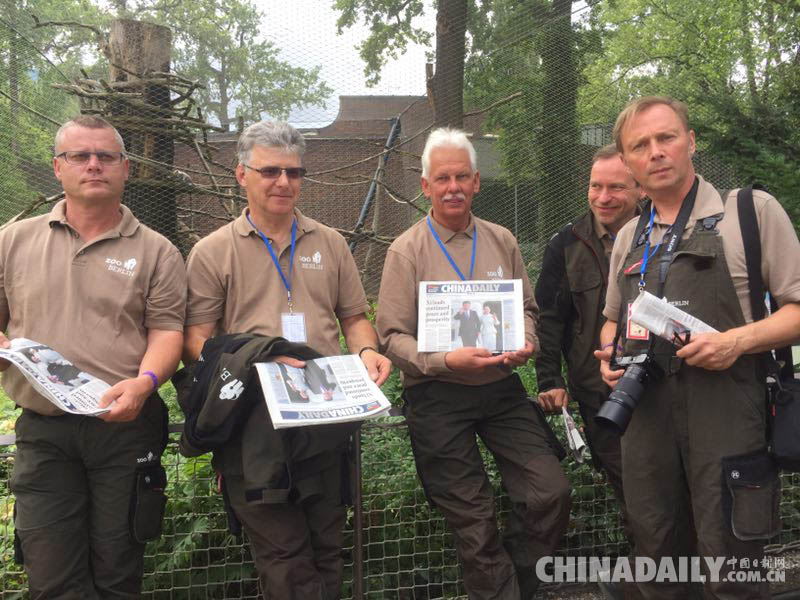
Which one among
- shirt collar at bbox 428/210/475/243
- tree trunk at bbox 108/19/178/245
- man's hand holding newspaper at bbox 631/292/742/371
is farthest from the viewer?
tree trunk at bbox 108/19/178/245

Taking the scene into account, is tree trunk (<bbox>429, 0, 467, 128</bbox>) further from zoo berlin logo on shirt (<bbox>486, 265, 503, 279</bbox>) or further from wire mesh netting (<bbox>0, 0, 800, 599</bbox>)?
zoo berlin logo on shirt (<bbox>486, 265, 503, 279</bbox>)

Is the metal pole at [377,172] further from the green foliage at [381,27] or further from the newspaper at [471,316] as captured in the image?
the newspaper at [471,316]

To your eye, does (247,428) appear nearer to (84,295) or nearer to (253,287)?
(253,287)

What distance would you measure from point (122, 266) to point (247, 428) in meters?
0.82

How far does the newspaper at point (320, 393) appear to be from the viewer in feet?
7.76

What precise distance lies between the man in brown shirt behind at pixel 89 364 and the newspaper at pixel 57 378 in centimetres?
8

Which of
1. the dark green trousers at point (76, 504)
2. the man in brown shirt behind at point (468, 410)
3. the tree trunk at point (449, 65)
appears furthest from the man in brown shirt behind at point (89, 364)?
the tree trunk at point (449, 65)

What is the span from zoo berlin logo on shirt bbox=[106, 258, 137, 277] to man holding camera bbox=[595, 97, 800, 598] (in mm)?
1915

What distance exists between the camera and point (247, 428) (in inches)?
101

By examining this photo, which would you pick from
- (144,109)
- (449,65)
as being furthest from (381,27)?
(144,109)

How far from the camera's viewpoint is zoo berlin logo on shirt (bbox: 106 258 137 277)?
2707 millimetres

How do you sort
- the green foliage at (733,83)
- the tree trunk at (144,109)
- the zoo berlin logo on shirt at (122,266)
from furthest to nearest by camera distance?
the green foliage at (733,83) < the tree trunk at (144,109) < the zoo berlin logo on shirt at (122,266)

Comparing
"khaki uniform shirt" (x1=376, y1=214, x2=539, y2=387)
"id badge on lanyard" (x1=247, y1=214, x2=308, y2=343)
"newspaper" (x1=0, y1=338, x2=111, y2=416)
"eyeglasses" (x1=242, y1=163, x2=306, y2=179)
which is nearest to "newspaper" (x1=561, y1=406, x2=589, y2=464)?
"khaki uniform shirt" (x1=376, y1=214, x2=539, y2=387)

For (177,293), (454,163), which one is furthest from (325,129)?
(177,293)
